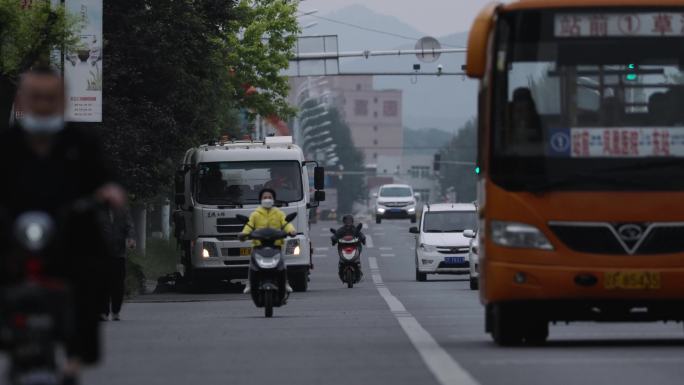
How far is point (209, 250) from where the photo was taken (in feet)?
123

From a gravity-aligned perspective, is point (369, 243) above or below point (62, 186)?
below

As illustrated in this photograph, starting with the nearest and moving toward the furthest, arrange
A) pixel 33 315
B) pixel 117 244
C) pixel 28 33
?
pixel 33 315 → pixel 117 244 → pixel 28 33

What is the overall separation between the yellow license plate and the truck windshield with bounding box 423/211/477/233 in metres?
29.2

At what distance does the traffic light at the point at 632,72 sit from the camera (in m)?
16.5

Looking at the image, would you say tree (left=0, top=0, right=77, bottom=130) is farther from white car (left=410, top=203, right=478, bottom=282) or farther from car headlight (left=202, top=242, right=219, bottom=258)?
white car (left=410, top=203, right=478, bottom=282)

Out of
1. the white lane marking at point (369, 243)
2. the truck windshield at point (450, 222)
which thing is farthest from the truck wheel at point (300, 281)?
the white lane marking at point (369, 243)

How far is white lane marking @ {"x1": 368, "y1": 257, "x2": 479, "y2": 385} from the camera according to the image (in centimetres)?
1284

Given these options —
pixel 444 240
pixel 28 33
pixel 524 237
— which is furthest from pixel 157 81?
pixel 524 237

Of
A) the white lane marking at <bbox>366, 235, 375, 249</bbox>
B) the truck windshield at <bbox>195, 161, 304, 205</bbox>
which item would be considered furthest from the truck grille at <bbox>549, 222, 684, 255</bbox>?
the white lane marking at <bbox>366, 235, 375, 249</bbox>

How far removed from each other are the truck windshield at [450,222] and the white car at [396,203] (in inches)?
2367

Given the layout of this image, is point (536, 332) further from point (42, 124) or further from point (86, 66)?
point (86, 66)

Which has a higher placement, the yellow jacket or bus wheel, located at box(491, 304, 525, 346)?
the yellow jacket

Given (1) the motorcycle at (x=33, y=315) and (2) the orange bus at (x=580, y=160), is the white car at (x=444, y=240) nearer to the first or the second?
(2) the orange bus at (x=580, y=160)

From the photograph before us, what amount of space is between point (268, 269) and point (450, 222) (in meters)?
Result: 21.5
